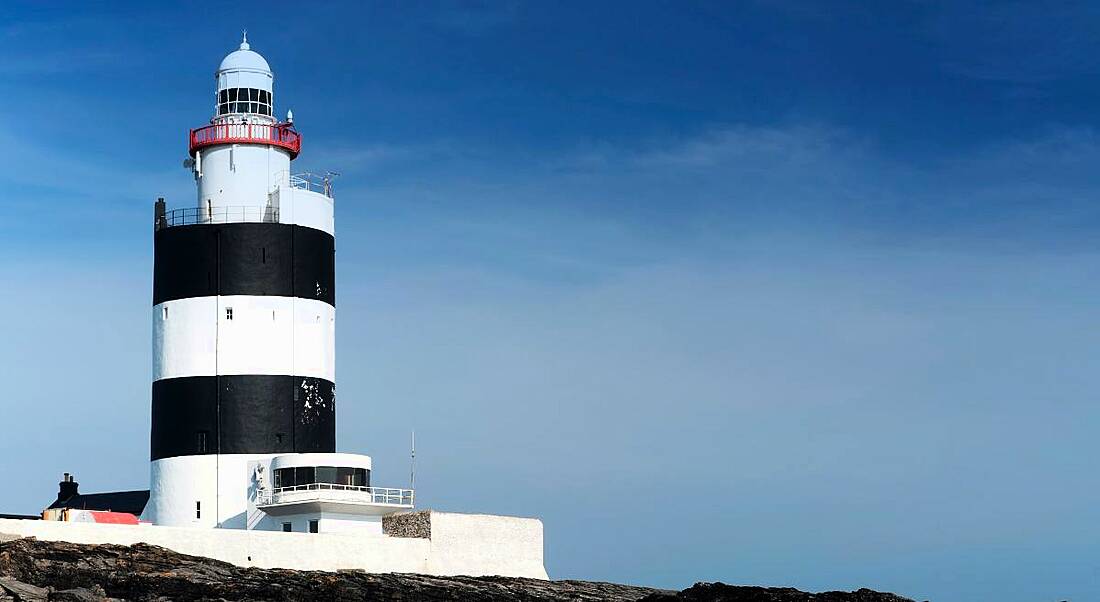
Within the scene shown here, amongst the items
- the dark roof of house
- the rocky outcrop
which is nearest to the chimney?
the dark roof of house

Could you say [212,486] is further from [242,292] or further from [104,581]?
[104,581]

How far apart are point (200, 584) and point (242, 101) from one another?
64.3 ft

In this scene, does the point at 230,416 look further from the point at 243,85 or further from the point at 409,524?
the point at 243,85

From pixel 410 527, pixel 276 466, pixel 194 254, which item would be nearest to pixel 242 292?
pixel 194 254

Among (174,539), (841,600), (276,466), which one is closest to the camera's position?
(841,600)

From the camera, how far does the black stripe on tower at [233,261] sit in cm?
5316

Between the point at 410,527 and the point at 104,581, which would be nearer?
the point at 104,581

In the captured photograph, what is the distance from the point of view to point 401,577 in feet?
154

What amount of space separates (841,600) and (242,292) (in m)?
21.9

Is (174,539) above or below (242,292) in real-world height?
below

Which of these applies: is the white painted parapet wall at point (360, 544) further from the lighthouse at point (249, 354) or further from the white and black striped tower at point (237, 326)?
the white and black striped tower at point (237, 326)

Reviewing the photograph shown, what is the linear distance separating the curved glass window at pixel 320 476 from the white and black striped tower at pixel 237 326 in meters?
1.39

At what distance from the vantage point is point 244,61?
55719 mm

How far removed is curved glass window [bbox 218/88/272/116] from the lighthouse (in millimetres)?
283
